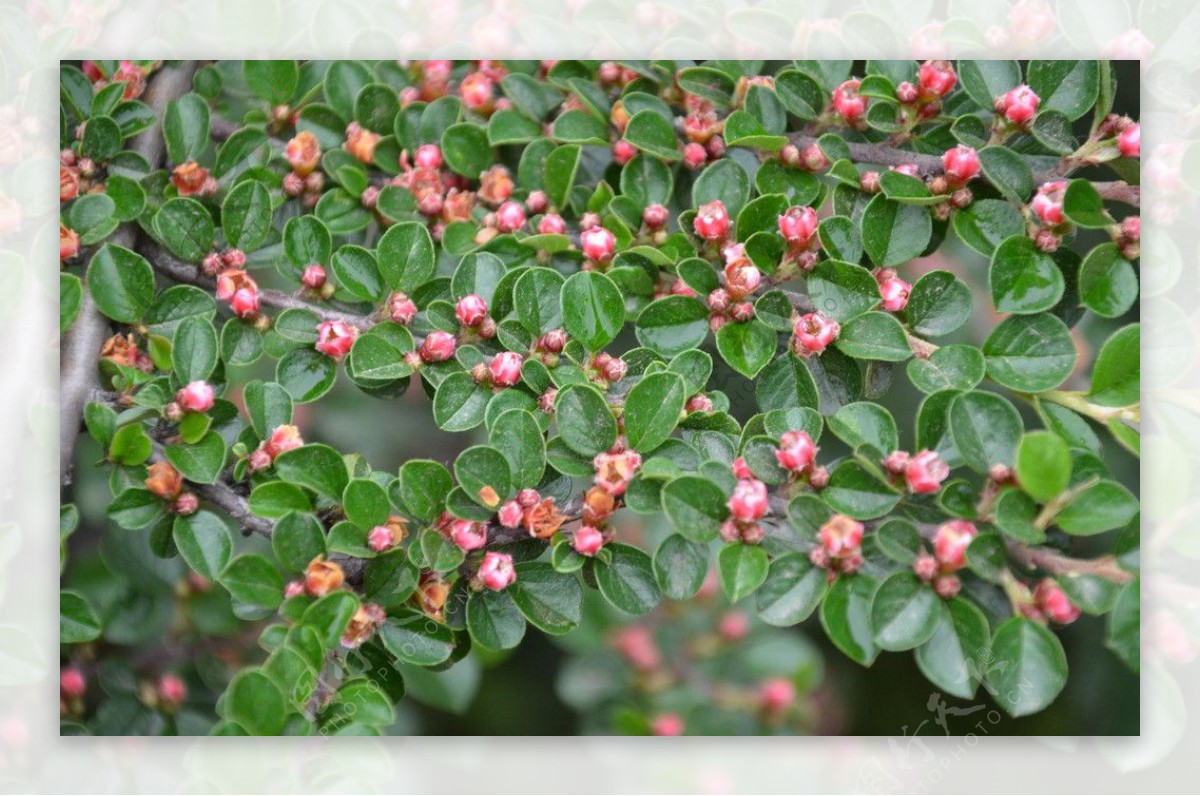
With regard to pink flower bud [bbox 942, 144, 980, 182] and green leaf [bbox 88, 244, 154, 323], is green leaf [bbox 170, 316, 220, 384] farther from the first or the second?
pink flower bud [bbox 942, 144, 980, 182]

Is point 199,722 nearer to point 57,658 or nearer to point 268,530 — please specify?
point 57,658

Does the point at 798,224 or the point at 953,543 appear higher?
the point at 798,224

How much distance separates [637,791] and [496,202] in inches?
36.0

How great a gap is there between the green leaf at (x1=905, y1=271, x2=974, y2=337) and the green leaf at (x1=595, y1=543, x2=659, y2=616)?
499 millimetres

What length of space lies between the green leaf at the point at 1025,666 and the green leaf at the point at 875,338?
391 millimetres

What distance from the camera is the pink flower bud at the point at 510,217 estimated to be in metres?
1.66

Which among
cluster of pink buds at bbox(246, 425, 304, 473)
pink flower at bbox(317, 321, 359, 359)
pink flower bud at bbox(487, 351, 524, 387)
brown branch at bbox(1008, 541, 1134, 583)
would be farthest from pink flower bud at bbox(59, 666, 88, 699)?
brown branch at bbox(1008, 541, 1134, 583)

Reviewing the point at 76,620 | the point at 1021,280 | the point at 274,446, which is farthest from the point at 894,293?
the point at 76,620

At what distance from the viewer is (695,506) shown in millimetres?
1467

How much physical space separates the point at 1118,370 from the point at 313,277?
1147 mm

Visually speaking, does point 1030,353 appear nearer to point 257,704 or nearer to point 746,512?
point 746,512

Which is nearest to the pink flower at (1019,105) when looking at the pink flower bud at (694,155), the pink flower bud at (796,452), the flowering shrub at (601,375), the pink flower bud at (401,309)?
the flowering shrub at (601,375)

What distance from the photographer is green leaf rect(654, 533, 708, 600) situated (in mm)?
1521

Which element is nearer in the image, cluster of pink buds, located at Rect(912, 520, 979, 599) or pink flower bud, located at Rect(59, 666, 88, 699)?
cluster of pink buds, located at Rect(912, 520, 979, 599)
